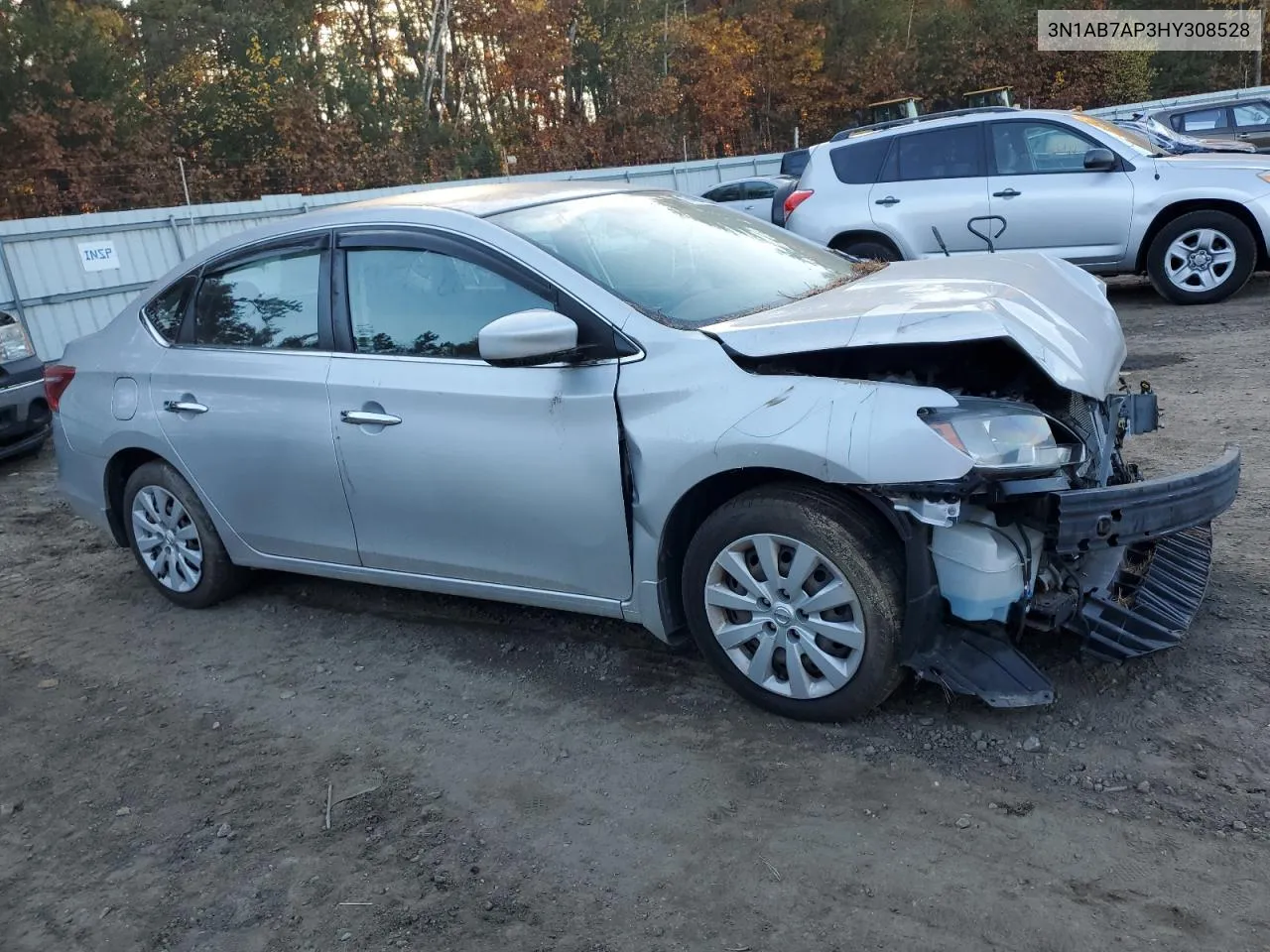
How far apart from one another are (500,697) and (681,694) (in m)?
0.67

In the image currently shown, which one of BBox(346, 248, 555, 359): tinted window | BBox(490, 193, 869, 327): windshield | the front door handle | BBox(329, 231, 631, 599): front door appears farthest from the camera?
the front door handle

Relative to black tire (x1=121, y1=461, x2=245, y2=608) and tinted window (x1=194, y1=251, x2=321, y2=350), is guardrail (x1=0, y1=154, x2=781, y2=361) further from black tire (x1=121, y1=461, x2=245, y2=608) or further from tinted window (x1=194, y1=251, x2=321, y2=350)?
black tire (x1=121, y1=461, x2=245, y2=608)

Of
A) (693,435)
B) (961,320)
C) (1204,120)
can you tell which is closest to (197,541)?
(693,435)

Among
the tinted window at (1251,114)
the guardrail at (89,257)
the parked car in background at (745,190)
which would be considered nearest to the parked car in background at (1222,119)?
the tinted window at (1251,114)

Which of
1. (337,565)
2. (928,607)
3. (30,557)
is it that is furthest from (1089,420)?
(30,557)

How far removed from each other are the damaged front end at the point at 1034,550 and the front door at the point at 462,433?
3.42 ft

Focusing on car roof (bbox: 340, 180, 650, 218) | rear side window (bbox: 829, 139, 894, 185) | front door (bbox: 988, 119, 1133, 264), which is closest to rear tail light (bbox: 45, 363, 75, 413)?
car roof (bbox: 340, 180, 650, 218)

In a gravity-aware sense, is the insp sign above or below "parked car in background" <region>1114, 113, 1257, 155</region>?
above

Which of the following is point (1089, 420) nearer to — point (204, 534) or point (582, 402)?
point (582, 402)

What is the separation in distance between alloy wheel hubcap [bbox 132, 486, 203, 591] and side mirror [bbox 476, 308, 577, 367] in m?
2.19

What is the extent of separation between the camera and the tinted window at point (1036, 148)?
9805 mm

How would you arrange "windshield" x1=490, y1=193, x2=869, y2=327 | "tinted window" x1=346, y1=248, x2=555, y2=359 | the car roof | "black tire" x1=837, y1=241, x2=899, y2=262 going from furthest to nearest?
"black tire" x1=837, y1=241, x2=899, y2=262 → the car roof → "tinted window" x1=346, y1=248, x2=555, y2=359 → "windshield" x1=490, y1=193, x2=869, y2=327

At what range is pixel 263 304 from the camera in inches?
187

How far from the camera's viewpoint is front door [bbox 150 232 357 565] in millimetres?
4465
